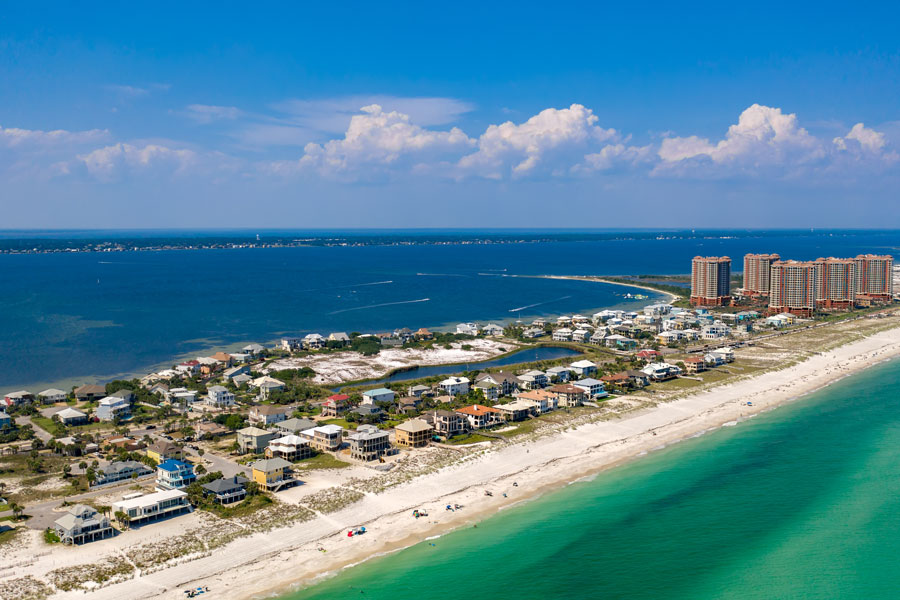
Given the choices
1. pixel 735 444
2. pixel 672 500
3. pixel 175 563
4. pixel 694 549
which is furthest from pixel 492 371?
pixel 175 563

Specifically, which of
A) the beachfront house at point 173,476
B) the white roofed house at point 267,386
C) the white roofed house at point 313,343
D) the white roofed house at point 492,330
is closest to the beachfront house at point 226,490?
the beachfront house at point 173,476

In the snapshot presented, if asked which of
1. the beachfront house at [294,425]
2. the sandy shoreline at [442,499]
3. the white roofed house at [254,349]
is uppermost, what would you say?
the white roofed house at [254,349]

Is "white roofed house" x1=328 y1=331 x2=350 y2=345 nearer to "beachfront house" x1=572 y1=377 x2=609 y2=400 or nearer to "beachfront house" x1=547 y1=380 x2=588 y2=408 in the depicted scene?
"beachfront house" x1=572 y1=377 x2=609 y2=400

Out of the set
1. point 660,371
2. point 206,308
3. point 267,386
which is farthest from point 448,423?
point 206,308

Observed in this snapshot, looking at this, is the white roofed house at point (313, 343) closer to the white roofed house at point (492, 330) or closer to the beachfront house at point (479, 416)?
the white roofed house at point (492, 330)

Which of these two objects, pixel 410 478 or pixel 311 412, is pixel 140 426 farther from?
pixel 410 478

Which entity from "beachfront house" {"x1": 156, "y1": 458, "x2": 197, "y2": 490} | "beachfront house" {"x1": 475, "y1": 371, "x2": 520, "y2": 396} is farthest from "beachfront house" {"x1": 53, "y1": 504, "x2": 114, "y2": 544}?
"beachfront house" {"x1": 475, "y1": 371, "x2": 520, "y2": 396}
